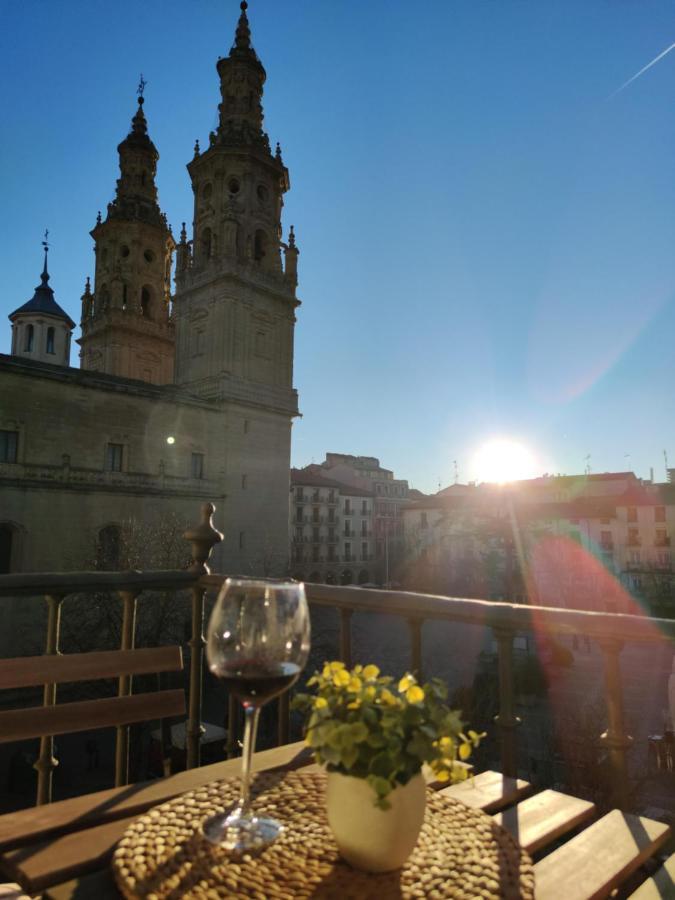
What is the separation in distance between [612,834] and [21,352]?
154ft

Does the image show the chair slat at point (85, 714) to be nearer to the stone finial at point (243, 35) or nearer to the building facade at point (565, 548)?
the building facade at point (565, 548)

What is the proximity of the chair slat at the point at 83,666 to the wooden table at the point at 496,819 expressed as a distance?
0.62 m

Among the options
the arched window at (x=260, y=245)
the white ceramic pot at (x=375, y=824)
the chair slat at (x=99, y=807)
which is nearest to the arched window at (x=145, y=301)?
the arched window at (x=260, y=245)

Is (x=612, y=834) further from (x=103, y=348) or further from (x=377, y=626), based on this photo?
(x=103, y=348)

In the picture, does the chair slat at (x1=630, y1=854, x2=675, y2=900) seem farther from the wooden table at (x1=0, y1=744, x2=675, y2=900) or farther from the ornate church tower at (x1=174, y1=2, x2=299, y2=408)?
the ornate church tower at (x1=174, y1=2, x2=299, y2=408)

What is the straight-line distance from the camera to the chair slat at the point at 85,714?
2.22m

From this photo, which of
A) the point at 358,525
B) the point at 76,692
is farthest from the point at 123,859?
the point at 358,525

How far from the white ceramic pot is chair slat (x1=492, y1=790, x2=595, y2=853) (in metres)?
0.46

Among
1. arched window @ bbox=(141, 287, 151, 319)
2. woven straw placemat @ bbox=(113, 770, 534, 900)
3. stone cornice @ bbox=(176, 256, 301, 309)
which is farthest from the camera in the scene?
arched window @ bbox=(141, 287, 151, 319)

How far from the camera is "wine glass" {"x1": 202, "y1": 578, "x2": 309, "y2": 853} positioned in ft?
4.83

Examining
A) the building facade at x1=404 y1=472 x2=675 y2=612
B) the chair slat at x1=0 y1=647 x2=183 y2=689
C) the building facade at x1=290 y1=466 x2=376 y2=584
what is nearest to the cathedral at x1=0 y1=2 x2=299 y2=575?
the building facade at x1=404 y1=472 x2=675 y2=612

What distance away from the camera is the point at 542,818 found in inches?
67.2

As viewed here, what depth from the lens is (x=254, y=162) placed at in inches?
1390

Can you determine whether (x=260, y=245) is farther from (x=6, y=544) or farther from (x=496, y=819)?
(x=496, y=819)
